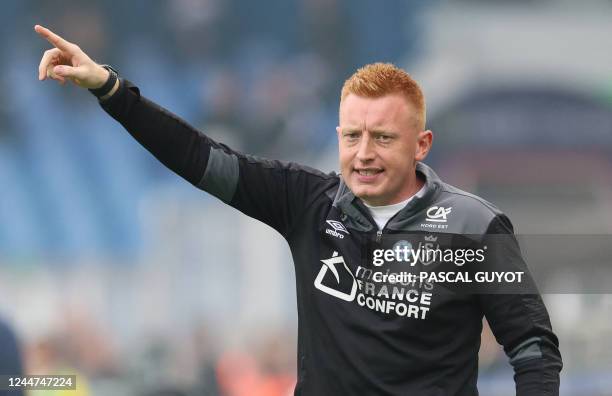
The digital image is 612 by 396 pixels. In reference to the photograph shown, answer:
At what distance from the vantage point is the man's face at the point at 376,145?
121 inches

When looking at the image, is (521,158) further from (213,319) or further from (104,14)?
(104,14)

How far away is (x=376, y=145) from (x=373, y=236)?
269 millimetres

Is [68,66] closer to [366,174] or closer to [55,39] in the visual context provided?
[55,39]

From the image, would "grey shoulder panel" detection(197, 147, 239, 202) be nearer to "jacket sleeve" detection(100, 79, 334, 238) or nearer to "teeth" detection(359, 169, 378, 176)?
"jacket sleeve" detection(100, 79, 334, 238)

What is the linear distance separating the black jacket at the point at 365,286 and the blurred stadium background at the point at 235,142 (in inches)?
255

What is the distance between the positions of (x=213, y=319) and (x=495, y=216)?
724cm

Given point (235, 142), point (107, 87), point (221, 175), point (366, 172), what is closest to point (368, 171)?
point (366, 172)

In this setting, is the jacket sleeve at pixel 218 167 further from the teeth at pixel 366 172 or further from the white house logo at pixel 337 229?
the teeth at pixel 366 172

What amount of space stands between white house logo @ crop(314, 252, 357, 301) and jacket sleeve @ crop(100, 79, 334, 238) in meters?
0.18

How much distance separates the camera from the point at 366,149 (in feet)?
10.0

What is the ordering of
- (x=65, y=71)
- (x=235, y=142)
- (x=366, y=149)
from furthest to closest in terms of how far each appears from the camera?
(x=235, y=142) → (x=366, y=149) → (x=65, y=71)

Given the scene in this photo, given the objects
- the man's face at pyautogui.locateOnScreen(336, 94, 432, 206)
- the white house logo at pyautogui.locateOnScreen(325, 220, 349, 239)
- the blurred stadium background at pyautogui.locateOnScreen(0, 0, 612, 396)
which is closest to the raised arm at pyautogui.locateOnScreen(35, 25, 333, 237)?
the white house logo at pyautogui.locateOnScreen(325, 220, 349, 239)

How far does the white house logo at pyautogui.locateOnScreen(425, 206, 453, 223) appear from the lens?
10.3 feet

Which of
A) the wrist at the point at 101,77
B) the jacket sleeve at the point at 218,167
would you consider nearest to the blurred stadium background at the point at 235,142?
the jacket sleeve at the point at 218,167
